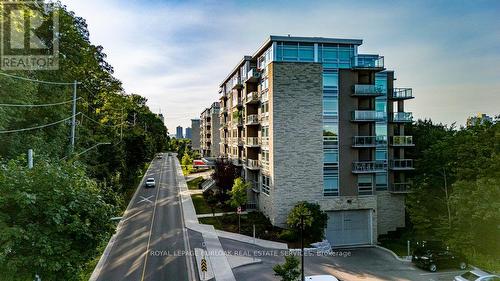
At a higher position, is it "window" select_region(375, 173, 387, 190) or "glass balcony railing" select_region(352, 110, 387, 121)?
"glass balcony railing" select_region(352, 110, 387, 121)

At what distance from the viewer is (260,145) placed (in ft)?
115

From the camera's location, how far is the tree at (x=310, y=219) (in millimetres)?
27984

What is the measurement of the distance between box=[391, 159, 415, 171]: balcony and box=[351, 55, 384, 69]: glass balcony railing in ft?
31.4

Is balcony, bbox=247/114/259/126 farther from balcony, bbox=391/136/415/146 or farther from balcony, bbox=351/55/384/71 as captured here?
balcony, bbox=391/136/415/146

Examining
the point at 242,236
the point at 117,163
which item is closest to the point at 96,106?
the point at 117,163

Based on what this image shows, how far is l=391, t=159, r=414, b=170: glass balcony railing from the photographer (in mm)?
34188

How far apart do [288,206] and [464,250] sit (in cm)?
1324

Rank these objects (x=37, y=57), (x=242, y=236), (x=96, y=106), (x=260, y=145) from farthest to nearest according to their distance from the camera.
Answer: (x=96, y=106) → (x=260, y=145) → (x=242, y=236) → (x=37, y=57)

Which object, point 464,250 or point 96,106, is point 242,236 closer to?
point 464,250

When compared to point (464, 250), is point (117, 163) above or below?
above

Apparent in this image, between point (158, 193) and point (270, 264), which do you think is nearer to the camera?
point (270, 264)

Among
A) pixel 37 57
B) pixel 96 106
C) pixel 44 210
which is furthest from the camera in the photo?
pixel 96 106

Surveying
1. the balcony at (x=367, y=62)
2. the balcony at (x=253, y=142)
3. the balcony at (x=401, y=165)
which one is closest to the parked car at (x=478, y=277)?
the balcony at (x=401, y=165)

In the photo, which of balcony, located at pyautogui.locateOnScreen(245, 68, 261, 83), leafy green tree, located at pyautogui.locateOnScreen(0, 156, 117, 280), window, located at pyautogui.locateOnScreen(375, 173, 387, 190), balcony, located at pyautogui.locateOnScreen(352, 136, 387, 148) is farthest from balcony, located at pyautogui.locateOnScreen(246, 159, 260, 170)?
leafy green tree, located at pyautogui.locateOnScreen(0, 156, 117, 280)
